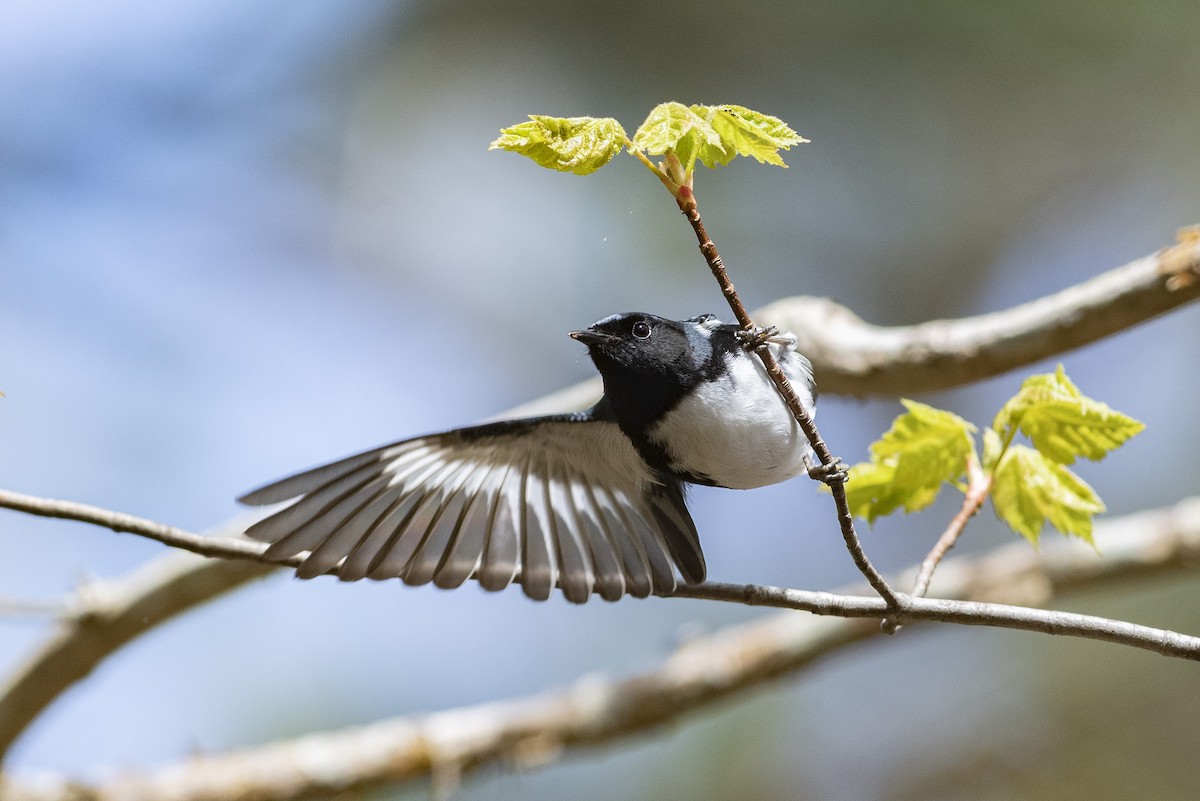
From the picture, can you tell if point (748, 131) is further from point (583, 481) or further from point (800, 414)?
point (583, 481)

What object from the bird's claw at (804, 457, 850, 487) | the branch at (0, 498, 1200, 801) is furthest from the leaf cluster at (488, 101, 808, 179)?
the branch at (0, 498, 1200, 801)

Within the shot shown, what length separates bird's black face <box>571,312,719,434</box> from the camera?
4.91ft

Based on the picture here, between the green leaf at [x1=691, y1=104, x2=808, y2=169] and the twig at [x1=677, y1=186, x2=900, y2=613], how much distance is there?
62 mm

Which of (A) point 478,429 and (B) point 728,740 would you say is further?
(B) point 728,740

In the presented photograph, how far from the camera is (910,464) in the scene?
142cm

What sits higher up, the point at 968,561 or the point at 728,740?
the point at 968,561

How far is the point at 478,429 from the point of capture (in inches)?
66.8

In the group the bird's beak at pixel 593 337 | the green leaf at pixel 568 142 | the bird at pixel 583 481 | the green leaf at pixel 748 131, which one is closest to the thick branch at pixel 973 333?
the bird at pixel 583 481

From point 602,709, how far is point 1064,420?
189 centimetres

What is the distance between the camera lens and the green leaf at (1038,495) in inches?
54.6

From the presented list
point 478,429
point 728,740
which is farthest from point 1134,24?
point 478,429

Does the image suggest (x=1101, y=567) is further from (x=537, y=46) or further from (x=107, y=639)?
(x=537, y=46)

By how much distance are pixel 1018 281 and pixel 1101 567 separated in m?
1.96

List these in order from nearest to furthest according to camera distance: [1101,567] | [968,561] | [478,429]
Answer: [478,429]
[1101,567]
[968,561]
